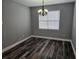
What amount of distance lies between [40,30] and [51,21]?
122cm

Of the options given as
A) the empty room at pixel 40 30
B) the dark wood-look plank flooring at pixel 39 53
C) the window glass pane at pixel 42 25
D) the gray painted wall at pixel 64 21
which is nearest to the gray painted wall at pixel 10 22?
the empty room at pixel 40 30

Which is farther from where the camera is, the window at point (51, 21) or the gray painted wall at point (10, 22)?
the window at point (51, 21)

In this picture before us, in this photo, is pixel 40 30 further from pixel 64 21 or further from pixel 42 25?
pixel 64 21

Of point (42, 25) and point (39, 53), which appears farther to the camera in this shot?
point (42, 25)

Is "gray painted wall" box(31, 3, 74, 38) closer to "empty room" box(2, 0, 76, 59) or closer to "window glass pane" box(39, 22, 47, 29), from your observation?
"empty room" box(2, 0, 76, 59)

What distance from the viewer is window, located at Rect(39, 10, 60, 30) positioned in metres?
4.83

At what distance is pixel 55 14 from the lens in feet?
15.9

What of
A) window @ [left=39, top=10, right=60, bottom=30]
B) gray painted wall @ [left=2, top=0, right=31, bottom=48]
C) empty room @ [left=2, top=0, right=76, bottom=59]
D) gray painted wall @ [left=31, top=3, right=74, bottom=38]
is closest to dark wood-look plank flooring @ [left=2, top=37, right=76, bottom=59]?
empty room @ [left=2, top=0, right=76, bottom=59]

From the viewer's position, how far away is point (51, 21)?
5.09 metres

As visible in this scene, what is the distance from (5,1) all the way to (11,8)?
47 cm

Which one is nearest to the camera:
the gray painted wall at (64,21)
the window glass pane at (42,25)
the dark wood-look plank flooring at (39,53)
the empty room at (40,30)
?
the dark wood-look plank flooring at (39,53)

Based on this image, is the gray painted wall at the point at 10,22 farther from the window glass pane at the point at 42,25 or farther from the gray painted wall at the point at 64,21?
the gray painted wall at the point at 64,21

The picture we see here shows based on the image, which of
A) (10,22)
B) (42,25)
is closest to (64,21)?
(42,25)

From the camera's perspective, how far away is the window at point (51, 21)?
15.9 ft
